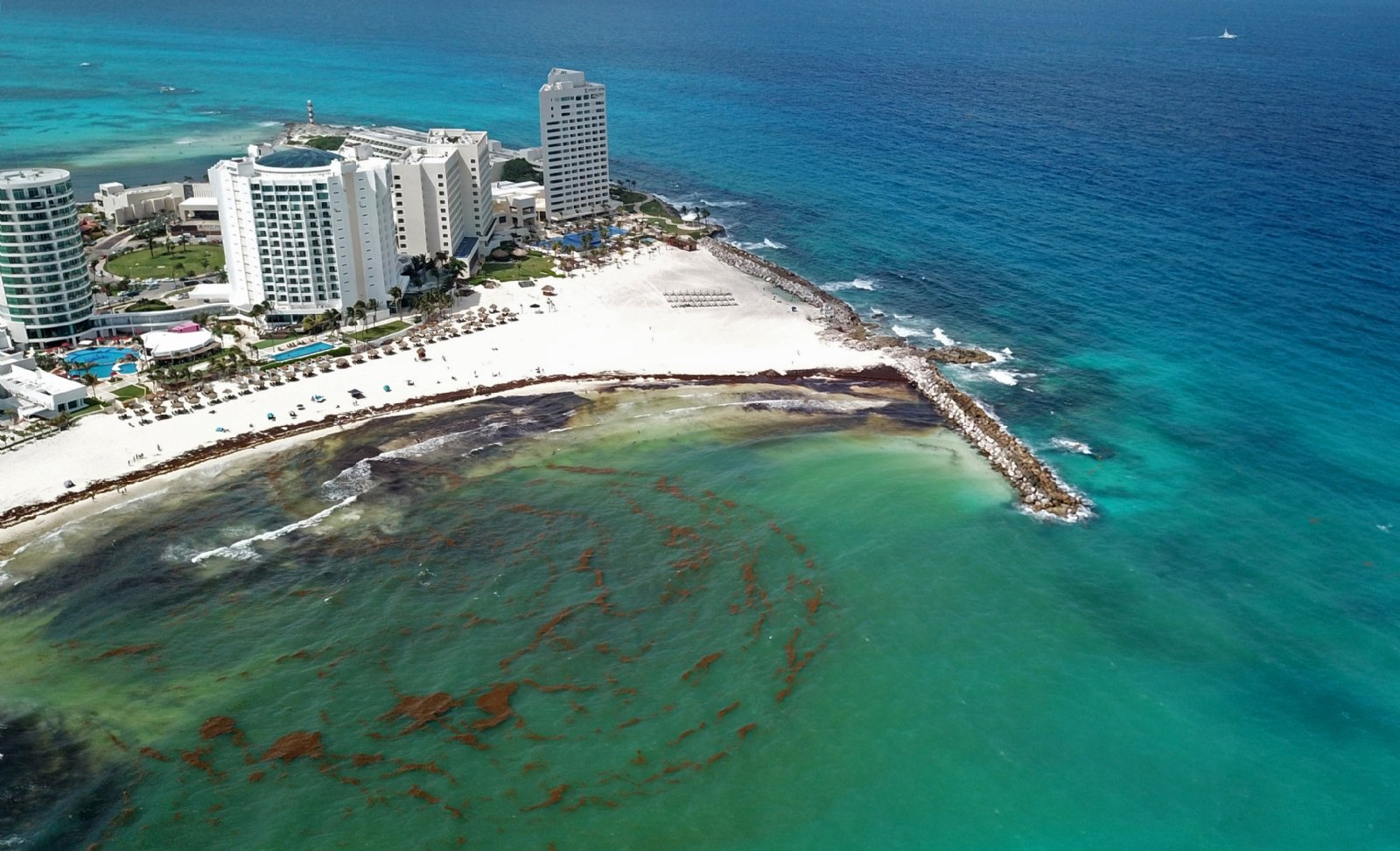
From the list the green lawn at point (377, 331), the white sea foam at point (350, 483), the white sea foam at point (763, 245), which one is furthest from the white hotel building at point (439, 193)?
the white sea foam at point (350, 483)

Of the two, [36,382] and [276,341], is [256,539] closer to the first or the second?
[36,382]

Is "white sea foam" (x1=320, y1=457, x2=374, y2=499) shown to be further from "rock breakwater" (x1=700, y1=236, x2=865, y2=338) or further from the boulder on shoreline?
the boulder on shoreline

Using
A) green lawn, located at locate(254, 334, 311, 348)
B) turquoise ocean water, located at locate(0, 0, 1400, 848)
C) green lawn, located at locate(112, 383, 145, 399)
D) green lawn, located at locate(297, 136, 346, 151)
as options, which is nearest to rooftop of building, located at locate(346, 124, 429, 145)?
green lawn, located at locate(297, 136, 346, 151)

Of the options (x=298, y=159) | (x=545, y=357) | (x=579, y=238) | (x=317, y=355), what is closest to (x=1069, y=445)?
(x=545, y=357)

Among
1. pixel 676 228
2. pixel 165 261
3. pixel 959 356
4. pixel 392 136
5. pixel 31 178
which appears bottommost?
pixel 959 356

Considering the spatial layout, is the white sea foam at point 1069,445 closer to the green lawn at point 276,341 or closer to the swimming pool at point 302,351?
the swimming pool at point 302,351
